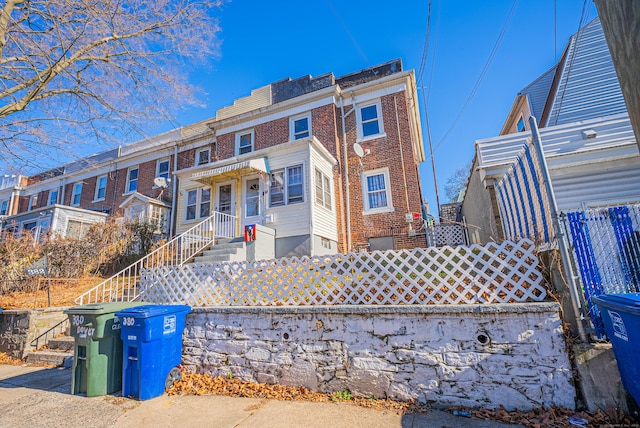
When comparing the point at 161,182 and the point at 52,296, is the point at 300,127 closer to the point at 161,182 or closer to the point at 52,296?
the point at 161,182

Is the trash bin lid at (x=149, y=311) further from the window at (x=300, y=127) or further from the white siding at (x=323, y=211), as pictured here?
the window at (x=300, y=127)

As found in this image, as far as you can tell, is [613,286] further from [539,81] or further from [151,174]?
[151,174]

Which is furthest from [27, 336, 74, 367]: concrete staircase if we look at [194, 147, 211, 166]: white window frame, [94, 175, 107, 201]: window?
[94, 175, 107, 201]: window

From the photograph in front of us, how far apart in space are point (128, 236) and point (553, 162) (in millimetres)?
14365

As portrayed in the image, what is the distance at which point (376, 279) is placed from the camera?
4.16 m

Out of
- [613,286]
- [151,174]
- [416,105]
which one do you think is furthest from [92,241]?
[416,105]

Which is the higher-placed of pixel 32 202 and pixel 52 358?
pixel 32 202

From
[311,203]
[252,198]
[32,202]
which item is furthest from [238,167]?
[32,202]

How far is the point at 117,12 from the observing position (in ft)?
22.4

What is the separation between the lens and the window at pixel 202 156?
1609cm

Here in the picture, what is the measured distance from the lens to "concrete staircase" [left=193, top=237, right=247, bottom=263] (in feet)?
27.1

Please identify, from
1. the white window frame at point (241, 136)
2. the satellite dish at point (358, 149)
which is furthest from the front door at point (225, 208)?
the satellite dish at point (358, 149)

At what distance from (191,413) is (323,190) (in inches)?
340

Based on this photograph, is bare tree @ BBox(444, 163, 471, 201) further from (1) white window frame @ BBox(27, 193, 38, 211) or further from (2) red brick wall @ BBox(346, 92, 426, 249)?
(1) white window frame @ BBox(27, 193, 38, 211)
